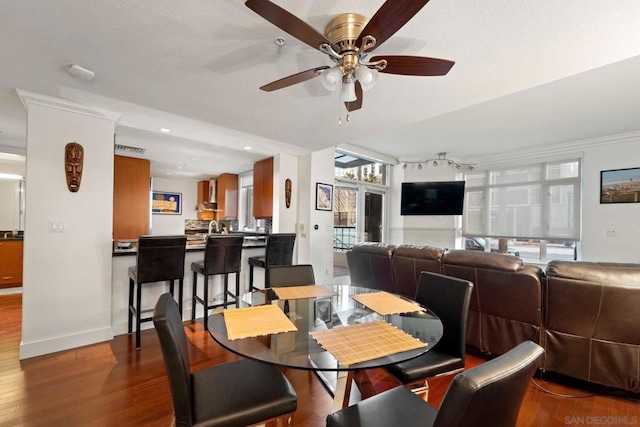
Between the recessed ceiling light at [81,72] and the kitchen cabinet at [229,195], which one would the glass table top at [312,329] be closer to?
the recessed ceiling light at [81,72]

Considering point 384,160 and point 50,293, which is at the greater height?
point 384,160

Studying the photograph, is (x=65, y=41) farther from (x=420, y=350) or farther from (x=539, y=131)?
(x=539, y=131)

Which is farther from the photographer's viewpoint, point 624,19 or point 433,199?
point 433,199

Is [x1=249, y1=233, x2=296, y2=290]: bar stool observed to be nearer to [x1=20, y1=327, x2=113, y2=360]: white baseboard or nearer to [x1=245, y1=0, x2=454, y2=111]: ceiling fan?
[x1=20, y1=327, x2=113, y2=360]: white baseboard

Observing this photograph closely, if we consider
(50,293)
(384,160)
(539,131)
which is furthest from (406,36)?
(384,160)

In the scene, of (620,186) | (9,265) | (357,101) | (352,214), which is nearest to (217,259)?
(357,101)

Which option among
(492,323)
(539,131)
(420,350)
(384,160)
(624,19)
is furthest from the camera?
(384,160)

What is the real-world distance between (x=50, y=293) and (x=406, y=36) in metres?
3.57

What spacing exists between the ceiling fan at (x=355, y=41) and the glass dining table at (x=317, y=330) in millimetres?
1369

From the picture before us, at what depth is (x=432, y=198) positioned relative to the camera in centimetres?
614

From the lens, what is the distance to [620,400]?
1887mm

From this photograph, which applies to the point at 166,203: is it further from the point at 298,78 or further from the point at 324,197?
the point at 298,78

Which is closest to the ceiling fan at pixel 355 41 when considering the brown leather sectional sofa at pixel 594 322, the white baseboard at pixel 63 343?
the brown leather sectional sofa at pixel 594 322

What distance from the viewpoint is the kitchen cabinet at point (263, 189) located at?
454 cm
